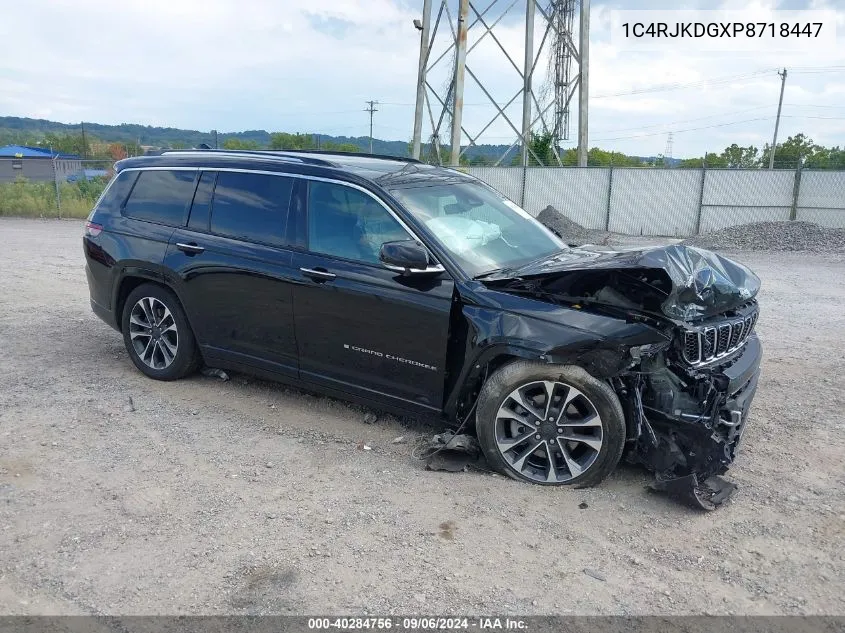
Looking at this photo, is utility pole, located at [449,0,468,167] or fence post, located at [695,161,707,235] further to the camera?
utility pole, located at [449,0,468,167]

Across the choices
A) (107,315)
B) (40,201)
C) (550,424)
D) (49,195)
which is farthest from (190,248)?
(49,195)

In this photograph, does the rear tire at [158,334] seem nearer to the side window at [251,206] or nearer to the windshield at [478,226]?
the side window at [251,206]

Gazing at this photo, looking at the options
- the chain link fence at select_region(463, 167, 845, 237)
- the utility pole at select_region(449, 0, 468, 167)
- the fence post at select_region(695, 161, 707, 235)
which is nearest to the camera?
the chain link fence at select_region(463, 167, 845, 237)

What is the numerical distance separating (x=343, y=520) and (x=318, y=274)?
1.77 m

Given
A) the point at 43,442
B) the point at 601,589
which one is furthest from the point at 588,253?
the point at 43,442

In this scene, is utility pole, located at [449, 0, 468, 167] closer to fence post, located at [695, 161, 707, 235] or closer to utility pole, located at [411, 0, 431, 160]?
utility pole, located at [411, 0, 431, 160]

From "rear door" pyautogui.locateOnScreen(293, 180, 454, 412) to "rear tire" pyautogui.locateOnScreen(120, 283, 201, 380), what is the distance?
4.20 feet

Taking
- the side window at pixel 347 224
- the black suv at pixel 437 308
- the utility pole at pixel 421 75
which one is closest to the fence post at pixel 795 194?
the utility pole at pixel 421 75

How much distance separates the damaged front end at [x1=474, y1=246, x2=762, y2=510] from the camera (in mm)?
3920

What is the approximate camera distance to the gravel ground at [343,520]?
3186 millimetres

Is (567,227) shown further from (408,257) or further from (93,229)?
(408,257)

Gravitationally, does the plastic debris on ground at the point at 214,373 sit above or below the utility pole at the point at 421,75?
below

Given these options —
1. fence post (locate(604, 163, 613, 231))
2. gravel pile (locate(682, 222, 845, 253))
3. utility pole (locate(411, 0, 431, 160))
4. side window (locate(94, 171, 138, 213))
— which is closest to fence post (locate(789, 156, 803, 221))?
gravel pile (locate(682, 222, 845, 253))

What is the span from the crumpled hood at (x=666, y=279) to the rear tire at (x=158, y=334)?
2.80 meters
